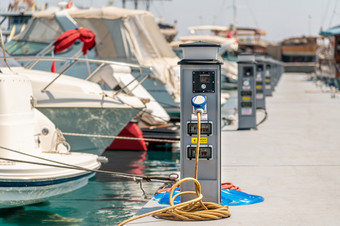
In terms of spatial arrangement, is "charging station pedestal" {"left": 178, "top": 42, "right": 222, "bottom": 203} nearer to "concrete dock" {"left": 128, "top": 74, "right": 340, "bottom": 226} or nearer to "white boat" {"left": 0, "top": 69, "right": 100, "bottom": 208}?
"concrete dock" {"left": 128, "top": 74, "right": 340, "bottom": 226}

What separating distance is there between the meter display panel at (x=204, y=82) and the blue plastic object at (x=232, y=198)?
143 centimetres

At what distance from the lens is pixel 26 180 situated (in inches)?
428

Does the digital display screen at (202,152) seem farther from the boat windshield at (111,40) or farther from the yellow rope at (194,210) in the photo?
the boat windshield at (111,40)

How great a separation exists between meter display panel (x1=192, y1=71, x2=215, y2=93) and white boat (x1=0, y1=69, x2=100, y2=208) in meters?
3.54

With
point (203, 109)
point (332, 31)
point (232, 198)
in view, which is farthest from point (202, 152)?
point (332, 31)

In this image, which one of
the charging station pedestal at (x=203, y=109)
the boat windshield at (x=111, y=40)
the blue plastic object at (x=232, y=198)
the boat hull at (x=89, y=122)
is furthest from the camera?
the boat windshield at (x=111, y=40)

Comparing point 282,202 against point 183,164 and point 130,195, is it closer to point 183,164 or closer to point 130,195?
point 183,164

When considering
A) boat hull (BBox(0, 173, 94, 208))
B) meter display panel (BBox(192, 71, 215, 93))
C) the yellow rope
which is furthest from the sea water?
meter display panel (BBox(192, 71, 215, 93))

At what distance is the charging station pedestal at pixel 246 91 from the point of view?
1766cm

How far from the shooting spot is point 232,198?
27.6ft

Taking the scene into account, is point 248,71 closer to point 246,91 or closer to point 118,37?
point 246,91

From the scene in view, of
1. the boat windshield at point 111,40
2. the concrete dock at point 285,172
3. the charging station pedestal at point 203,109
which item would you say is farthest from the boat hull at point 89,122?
the boat windshield at point 111,40

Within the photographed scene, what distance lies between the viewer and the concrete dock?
749 centimetres

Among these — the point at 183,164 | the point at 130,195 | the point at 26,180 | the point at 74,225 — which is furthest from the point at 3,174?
the point at 183,164
